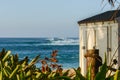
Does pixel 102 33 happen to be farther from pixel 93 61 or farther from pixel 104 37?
pixel 93 61

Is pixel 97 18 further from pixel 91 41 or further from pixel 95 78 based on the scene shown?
pixel 95 78

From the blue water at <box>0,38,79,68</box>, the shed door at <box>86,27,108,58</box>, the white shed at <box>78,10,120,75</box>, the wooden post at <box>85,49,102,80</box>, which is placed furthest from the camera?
the blue water at <box>0,38,79,68</box>

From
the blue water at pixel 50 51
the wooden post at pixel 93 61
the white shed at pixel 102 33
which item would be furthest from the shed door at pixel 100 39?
the blue water at pixel 50 51

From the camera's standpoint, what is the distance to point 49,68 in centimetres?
509

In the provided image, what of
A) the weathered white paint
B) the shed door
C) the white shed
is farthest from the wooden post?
the shed door

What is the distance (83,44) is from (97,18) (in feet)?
4.54

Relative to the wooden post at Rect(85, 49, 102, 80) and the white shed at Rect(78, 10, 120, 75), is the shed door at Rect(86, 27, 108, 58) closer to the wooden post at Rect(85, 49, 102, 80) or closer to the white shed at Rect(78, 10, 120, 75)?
the white shed at Rect(78, 10, 120, 75)

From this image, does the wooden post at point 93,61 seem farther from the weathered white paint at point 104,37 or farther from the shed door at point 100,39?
the shed door at point 100,39

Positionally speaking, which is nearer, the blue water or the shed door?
the shed door

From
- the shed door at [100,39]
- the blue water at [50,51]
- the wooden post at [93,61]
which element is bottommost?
the blue water at [50,51]

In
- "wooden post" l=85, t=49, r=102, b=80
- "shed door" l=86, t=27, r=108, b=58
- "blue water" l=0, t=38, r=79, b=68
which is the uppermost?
"wooden post" l=85, t=49, r=102, b=80


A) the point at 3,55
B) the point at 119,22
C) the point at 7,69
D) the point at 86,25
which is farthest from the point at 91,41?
the point at 7,69

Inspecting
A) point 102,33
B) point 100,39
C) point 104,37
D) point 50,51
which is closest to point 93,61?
point 104,37

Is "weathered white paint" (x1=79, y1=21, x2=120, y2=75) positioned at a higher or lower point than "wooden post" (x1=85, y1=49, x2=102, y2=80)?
lower
